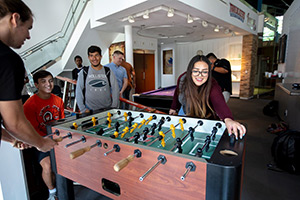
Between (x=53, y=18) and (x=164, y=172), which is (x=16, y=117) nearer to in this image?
(x=164, y=172)

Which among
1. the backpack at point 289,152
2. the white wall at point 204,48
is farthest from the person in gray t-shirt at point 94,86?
the white wall at point 204,48

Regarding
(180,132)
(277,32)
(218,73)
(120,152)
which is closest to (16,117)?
(120,152)

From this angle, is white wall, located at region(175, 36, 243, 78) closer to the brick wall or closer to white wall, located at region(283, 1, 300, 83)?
the brick wall

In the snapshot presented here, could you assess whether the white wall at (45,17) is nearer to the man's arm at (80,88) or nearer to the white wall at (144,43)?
the white wall at (144,43)

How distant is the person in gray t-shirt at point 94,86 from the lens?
250 centimetres

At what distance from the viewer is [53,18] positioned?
8.27 meters

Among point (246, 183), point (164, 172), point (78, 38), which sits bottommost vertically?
point (246, 183)

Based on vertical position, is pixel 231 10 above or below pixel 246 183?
above

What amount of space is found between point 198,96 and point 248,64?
685 centimetres

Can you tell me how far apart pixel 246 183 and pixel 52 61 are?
703 cm

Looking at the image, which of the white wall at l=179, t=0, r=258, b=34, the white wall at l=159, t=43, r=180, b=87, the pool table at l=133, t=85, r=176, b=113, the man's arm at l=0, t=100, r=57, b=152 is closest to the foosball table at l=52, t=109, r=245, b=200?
the man's arm at l=0, t=100, r=57, b=152

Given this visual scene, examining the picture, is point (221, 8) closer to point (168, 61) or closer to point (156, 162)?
point (156, 162)

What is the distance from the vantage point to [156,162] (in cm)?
101

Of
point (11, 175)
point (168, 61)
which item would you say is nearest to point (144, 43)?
point (168, 61)
